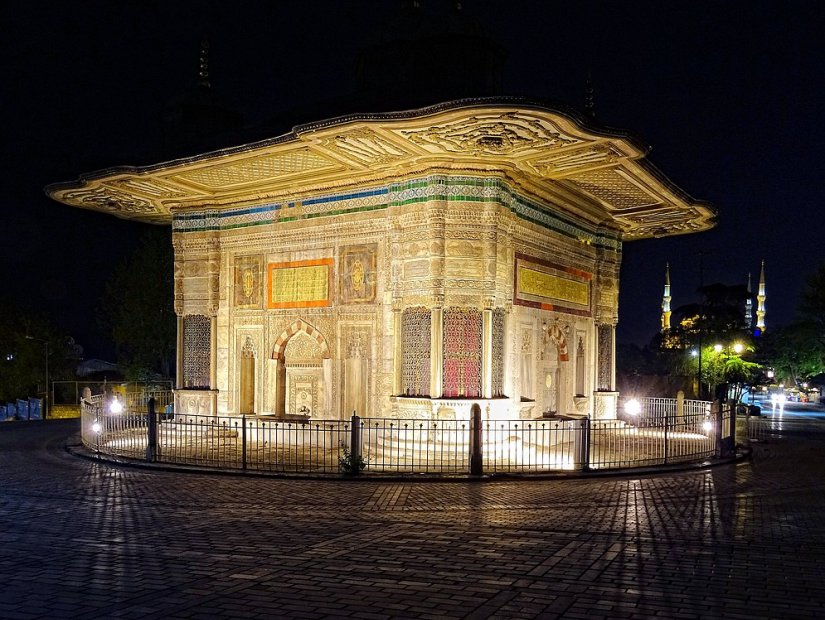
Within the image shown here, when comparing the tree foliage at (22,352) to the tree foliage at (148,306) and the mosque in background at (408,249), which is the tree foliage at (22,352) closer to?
the tree foliage at (148,306)

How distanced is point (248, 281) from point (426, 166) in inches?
192

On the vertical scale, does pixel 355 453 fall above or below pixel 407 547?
above

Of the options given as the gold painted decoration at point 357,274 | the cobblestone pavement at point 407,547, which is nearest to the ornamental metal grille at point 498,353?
the gold painted decoration at point 357,274

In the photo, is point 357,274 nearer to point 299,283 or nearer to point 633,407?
point 299,283

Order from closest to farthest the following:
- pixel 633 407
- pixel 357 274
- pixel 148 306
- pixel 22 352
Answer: pixel 357 274 → pixel 633 407 → pixel 148 306 → pixel 22 352

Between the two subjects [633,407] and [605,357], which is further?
[633,407]

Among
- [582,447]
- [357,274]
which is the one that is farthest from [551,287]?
[582,447]

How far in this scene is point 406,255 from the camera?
40.8 feet

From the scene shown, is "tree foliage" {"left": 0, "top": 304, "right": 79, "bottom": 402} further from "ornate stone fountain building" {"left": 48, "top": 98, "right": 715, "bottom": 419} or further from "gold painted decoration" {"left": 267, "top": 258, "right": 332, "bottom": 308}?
"gold painted decoration" {"left": 267, "top": 258, "right": 332, "bottom": 308}

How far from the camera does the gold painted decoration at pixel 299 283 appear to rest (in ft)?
45.9

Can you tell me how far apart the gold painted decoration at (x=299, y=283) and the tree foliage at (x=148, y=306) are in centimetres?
1664

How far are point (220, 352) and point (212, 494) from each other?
22.7ft

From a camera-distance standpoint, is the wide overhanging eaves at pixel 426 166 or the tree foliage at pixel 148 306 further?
the tree foliage at pixel 148 306

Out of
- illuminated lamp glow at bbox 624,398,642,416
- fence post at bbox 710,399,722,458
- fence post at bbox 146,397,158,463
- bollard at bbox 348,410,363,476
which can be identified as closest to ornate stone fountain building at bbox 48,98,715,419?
illuminated lamp glow at bbox 624,398,642,416
